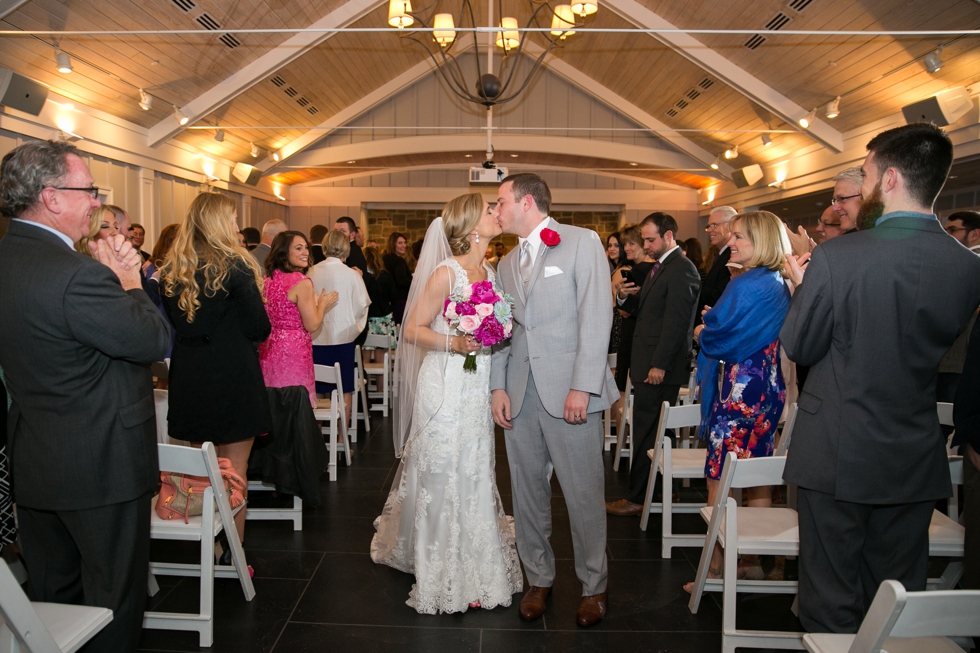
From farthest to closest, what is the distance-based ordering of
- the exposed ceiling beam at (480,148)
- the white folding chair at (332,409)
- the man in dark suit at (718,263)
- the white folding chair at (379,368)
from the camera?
the exposed ceiling beam at (480,148) < the white folding chair at (379,368) < the man in dark suit at (718,263) < the white folding chair at (332,409)

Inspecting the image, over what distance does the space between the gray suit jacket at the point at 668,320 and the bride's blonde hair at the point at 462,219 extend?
1594 mm

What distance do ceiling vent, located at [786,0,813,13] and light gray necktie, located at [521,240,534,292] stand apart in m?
5.73

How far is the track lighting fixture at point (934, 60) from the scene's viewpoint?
250 inches

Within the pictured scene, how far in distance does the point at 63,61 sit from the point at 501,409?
5.84 m

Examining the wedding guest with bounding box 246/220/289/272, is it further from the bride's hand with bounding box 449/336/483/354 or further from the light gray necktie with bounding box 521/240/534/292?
the light gray necktie with bounding box 521/240/534/292

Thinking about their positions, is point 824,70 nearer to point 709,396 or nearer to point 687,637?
point 709,396

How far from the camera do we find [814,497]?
1.99 meters

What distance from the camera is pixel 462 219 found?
9.94ft

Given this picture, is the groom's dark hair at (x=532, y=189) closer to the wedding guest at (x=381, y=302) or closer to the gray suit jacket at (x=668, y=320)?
the gray suit jacket at (x=668, y=320)

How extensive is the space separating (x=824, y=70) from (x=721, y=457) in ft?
21.2

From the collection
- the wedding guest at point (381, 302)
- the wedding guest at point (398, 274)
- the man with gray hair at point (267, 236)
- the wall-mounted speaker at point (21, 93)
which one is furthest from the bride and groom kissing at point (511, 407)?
the wall-mounted speaker at point (21, 93)

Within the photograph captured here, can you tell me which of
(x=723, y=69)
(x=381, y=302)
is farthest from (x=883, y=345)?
(x=723, y=69)

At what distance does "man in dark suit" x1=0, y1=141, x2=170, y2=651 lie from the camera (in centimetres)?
188

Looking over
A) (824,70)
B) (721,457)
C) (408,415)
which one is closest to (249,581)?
(408,415)
